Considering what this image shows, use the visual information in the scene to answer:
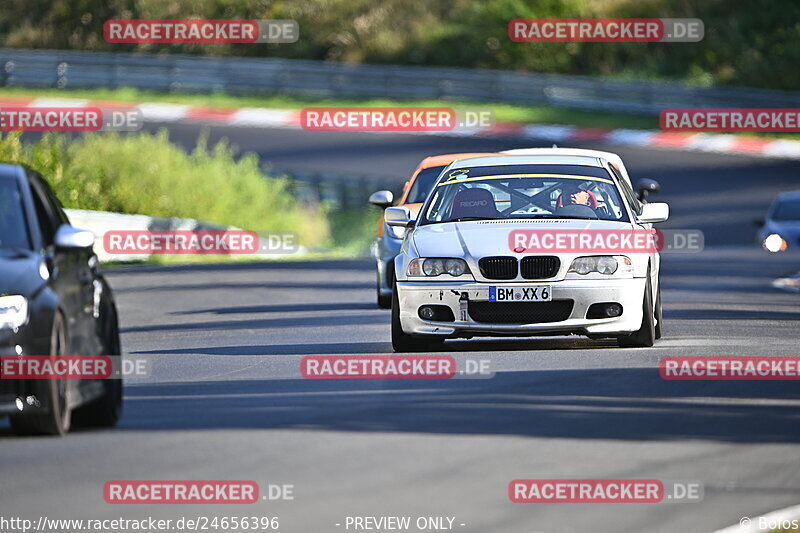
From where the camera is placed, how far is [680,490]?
862cm

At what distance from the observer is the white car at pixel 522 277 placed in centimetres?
1390

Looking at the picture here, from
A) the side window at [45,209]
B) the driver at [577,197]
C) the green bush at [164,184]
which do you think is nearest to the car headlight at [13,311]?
the side window at [45,209]

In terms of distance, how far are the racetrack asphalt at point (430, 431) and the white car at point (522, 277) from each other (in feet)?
0.98

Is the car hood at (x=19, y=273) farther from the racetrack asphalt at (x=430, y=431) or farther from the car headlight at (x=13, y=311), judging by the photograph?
the racetrack asphalt at (x=430, y=431)

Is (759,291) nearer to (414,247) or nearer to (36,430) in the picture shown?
(414,247)

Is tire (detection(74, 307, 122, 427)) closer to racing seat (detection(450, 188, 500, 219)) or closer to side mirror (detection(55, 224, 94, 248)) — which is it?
side mirror (detection(55, 224, 94, 248))

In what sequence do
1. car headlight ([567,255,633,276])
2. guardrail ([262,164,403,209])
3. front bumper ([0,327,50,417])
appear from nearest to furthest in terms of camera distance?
front bumper ([0,327,50,417]), car headlight ([567,255,633,276]), guardrail ([262,164,403,209])

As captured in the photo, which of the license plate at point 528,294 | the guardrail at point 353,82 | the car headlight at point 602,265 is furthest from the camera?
the guardrail at point 353,82

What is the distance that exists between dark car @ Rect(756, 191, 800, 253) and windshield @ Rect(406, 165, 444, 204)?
1029 cm

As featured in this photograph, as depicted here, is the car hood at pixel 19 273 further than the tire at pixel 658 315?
No

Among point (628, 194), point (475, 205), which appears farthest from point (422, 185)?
point (475, 205)

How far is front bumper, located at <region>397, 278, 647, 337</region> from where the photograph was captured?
13.9 meters

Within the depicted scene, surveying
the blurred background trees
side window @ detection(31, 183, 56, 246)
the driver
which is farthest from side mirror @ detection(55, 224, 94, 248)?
the blurred background trees

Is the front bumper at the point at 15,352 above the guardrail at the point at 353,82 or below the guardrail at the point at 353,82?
above
